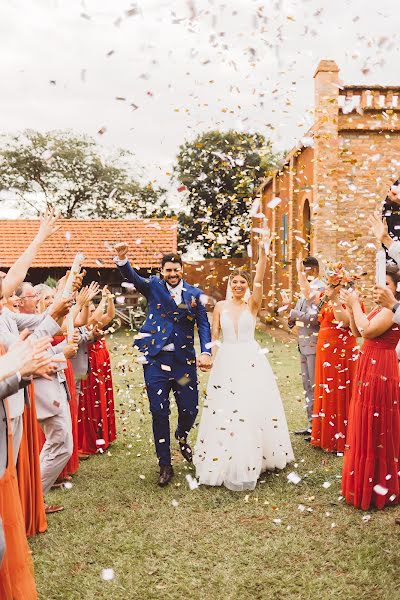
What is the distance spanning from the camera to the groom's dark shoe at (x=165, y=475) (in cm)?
558

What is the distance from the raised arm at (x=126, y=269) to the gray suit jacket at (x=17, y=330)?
1.29 metres

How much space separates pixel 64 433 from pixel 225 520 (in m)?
1.63

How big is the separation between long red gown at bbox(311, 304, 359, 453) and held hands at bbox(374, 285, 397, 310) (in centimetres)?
264

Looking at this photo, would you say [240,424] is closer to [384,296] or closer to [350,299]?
[350,299]

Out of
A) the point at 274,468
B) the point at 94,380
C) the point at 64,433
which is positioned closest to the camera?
the point at 64,433

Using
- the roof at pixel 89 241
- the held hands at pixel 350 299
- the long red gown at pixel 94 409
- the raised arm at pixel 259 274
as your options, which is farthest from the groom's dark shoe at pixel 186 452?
the roof at pixel 89 241

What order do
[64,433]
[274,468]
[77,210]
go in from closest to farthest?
1. [64,433]
2. [274,468]
3. [77,210]

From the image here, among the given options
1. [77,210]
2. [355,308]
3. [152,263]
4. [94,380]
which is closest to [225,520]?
[355,308]

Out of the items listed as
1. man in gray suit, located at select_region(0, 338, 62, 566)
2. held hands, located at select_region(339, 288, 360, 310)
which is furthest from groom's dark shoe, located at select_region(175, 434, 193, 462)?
man in gray suit, located at select_region(0, 338, 62, 566)

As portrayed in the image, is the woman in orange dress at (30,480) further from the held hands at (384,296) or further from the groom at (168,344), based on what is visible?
the held hands at (384,296)

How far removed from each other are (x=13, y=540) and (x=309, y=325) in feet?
16.1

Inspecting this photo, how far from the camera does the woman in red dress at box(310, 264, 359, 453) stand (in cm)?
652

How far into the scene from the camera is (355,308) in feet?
15.7

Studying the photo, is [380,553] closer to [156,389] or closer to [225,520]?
[225,520]
